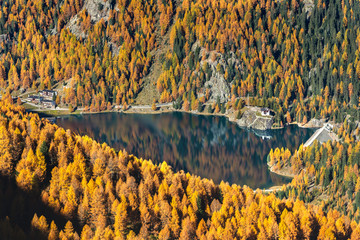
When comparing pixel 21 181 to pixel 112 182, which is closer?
→ pixel 21 181

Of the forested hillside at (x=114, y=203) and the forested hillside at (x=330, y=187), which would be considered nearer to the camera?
the forested hillside at (x=114, y=203)

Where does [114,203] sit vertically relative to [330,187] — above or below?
above

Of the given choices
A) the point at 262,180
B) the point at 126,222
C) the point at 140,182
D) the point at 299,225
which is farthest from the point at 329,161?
the point at 126,222

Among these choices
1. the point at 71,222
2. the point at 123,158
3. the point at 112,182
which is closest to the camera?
the point at 71,222

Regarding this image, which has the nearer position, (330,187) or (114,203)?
(114,203)

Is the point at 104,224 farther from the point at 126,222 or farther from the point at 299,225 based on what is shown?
the point at 299,225

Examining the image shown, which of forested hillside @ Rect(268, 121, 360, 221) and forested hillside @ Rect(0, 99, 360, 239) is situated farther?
forested hillside @ Rect(268, 121, 360, 221)

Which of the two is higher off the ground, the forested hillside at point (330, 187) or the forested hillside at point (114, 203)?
the forested hillside at point (114, 203)

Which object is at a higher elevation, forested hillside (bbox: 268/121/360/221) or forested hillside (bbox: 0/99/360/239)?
forested hillside (bbox: 0/99/360/239)
